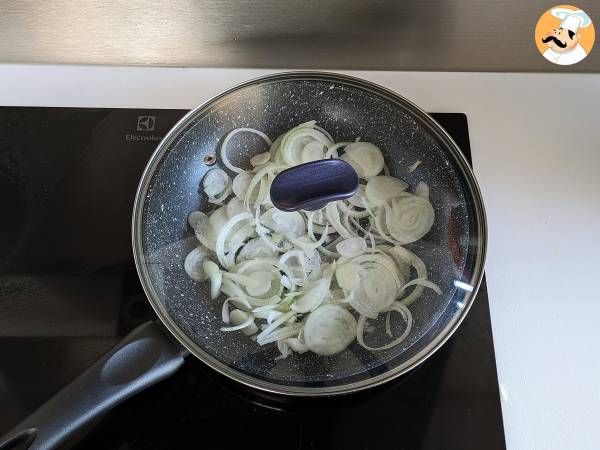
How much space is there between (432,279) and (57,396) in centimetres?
45

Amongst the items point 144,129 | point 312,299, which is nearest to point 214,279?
point 312,299

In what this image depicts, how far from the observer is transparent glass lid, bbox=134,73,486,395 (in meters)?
0.63

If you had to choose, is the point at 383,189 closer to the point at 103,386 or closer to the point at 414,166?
the point at 414,166

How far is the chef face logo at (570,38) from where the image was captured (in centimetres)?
100

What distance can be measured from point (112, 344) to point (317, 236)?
1.03 feet

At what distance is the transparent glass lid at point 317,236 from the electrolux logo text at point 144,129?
199mm

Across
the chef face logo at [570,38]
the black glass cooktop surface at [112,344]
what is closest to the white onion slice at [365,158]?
the black glass cooktop surface at [112,344]

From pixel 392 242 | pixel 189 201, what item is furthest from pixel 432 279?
pixel 189 201

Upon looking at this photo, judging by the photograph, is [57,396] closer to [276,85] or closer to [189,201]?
[189,201]

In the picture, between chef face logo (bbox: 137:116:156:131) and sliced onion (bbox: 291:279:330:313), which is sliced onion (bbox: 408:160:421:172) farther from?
chef face logo (bbox: 137:116:156:131)

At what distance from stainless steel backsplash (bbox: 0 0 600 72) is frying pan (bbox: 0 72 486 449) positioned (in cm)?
30

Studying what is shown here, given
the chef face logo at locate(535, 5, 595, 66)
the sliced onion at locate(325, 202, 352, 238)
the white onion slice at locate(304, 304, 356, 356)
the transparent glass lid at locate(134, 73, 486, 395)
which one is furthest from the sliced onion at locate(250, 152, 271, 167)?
the chef face logo at locate(535, 5, 595, 66)

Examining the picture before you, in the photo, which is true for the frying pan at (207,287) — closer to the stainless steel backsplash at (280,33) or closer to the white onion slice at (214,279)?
the white onion slice at (214,279)

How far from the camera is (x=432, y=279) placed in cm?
67
